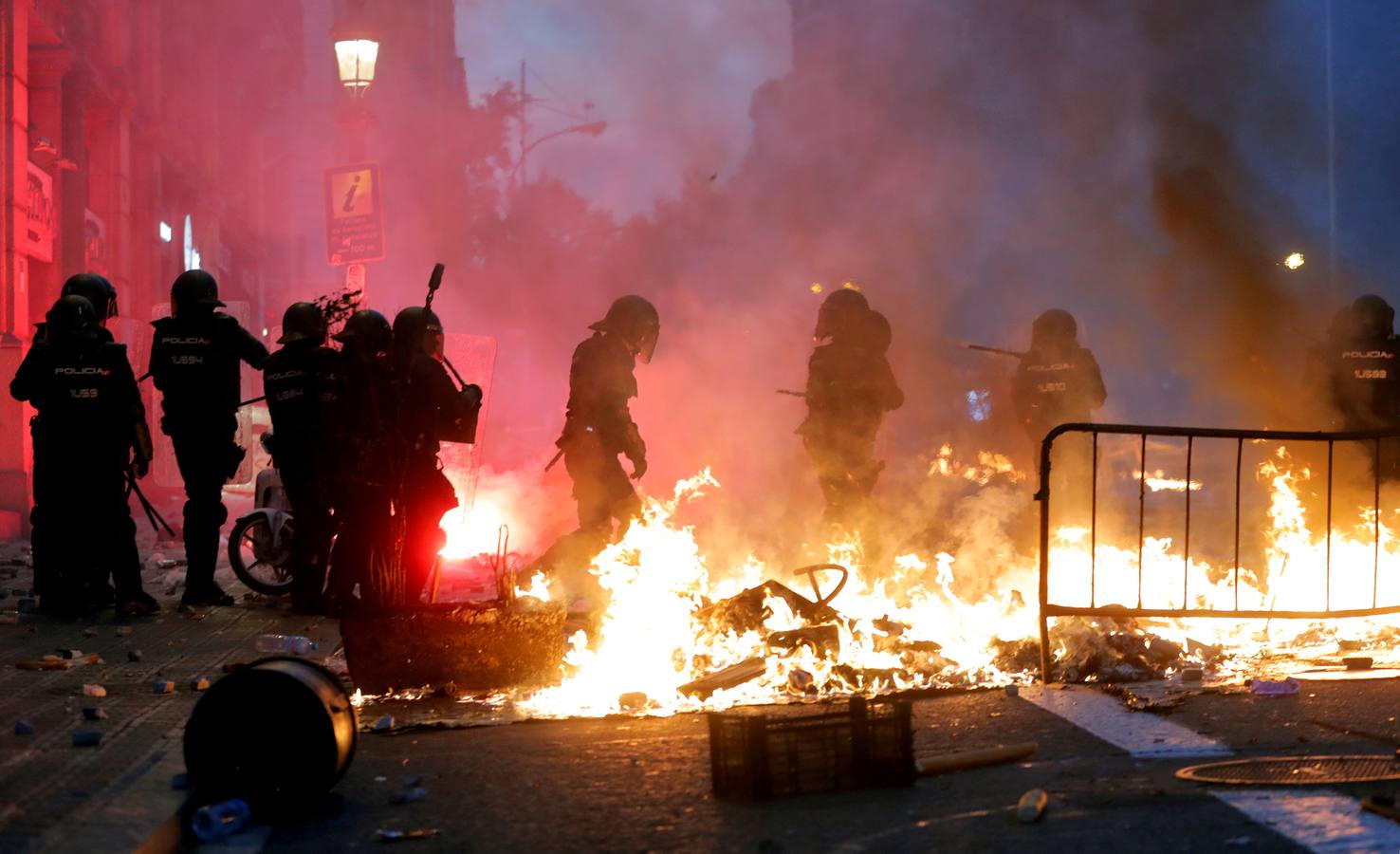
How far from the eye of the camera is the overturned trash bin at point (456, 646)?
6129 millimetres

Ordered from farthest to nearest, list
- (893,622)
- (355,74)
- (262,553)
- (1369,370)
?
(355,74) → (1369,370) → (262,553) → (893,622)

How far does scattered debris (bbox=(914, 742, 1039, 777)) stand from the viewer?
4652 mm

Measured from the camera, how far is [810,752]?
174 inches

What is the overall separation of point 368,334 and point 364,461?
0.79m

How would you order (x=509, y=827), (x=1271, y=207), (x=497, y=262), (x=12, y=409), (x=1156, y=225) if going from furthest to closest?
1. (x=497, y=262)
2. (x=1156, y=225)
3. (x=1271, y=207)
4. (x=12, y=409)
5. (x=509, y=827)

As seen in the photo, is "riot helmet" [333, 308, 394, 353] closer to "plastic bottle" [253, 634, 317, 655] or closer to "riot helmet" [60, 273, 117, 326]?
"riot helmet" [60, 273, 117, 326]

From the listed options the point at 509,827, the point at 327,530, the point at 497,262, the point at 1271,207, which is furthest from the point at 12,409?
the point at 497,262

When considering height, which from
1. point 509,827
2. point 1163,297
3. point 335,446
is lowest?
point 509,827

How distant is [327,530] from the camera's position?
342 inches

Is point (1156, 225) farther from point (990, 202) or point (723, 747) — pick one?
point (723, 747)

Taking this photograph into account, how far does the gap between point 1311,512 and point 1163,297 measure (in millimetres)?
10634

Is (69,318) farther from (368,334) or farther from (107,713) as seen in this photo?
(107,713)

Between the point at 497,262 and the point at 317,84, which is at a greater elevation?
the point at 317,84

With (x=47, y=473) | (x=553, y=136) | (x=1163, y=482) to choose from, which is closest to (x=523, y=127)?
(x=553, y=136)
